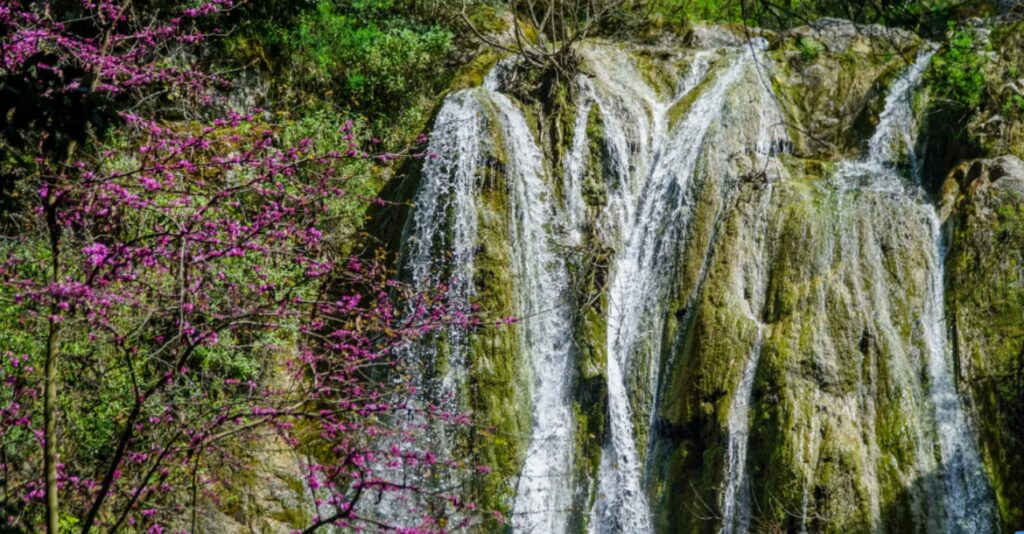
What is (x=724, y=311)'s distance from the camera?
9.27m

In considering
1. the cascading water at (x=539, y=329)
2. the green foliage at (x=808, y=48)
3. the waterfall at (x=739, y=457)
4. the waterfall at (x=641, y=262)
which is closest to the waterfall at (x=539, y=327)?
the cascading water at (x=539, y=329)

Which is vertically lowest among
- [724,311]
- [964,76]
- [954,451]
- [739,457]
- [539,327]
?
[739,457]

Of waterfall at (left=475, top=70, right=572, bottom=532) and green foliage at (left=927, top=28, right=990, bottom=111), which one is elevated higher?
green foliage at (left=927, top=28, right=990, bottom=111)

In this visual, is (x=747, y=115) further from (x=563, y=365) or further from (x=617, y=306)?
(x=563, y=365)

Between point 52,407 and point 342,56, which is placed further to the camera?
point 342,56

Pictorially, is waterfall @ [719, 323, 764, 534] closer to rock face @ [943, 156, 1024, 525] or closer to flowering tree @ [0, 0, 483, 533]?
rock face @ [943, 156, 1024, 525]

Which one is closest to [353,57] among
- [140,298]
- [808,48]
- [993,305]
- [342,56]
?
[342,56]

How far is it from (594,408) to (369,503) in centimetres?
272

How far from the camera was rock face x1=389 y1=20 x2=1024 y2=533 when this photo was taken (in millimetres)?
8156

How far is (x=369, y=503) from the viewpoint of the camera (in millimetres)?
8859

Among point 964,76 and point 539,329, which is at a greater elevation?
point 964,76

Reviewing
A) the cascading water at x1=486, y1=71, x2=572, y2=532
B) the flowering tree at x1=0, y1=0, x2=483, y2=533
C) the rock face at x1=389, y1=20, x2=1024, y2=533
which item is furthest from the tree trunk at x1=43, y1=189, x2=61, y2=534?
the cascading water at x1=486, y1=71, x2=572, y2=532

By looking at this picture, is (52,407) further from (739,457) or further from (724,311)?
(724,311)

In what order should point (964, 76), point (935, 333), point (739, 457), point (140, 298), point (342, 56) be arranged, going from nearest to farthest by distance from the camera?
point (140, 298) → point (739, 457) → point (935, 333) → point (964, 76) → point (342, 56)
